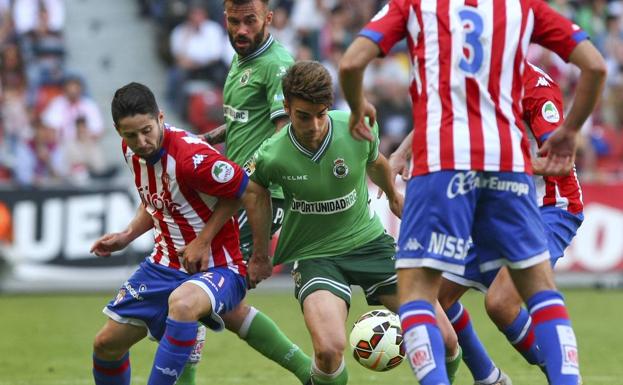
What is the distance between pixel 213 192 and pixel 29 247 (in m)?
8.09

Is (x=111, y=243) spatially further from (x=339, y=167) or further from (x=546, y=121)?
(x=546, y=121)

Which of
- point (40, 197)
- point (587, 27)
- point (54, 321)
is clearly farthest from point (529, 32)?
point (587, 27)

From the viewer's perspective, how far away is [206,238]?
672 centimetres

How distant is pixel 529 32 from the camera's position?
5.59 m

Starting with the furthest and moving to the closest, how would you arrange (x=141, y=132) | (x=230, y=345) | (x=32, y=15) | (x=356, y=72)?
(x=32, y=15), (x=230, y=345), (x=141, y=132), (x=356, y=72)

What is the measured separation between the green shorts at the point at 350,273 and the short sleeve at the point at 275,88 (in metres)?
0.98

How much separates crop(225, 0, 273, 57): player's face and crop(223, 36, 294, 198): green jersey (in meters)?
0.07

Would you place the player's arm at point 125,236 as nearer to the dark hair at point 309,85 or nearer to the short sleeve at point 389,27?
the dark hair at point 309,85

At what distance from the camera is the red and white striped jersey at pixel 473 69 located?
5.52m

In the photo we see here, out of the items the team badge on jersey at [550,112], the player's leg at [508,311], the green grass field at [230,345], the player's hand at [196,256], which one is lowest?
the green grass field at [230,345]

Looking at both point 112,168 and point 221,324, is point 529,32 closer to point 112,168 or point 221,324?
point 221,324

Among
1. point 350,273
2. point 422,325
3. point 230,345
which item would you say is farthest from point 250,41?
point 230,345

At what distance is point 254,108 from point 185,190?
109cm

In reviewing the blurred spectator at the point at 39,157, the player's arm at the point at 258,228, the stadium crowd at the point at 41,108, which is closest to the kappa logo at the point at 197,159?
the player's arm at the point at 258,228
